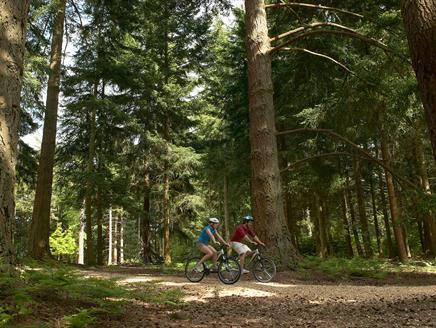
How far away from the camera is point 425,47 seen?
409cm

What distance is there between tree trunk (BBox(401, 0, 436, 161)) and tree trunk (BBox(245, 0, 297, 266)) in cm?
690

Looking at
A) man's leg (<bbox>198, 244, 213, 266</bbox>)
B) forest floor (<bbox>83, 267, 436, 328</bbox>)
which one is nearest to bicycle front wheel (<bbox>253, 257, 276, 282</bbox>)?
forest floor (<bbox>83, 267, 436, 328</bbox>)

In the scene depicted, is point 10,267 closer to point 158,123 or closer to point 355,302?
point 355,302

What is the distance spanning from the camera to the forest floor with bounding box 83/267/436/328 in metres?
5.23

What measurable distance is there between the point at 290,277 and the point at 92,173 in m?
10.3

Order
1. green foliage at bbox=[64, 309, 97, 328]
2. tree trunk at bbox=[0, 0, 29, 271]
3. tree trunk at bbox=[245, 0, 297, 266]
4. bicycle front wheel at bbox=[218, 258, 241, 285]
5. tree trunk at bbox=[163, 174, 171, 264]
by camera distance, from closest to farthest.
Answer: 1. green foliage at bbox=[64, 309, 97, 328]
2. tree trunk at bbox=[0, 0, 29, 271]
3. bicycle front wheel at bbox=[218, 258, 241, 285]
4. tree trunk at bbox=[245, 0, 297, 266]
5. tree trunk at bbox=[163, 174, 171, 264]

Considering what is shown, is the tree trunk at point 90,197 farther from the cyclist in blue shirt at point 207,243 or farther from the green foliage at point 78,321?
the green foliage at point 78,321

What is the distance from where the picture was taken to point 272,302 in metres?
6.91

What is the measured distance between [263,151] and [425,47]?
7.18 metres

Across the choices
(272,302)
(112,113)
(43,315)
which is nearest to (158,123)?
(112,113)

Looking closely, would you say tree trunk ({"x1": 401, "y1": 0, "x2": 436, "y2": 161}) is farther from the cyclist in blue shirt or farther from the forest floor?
the cyclist in blue shirt

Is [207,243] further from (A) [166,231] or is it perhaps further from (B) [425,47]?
(A) [166,231]

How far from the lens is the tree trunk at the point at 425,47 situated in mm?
4016

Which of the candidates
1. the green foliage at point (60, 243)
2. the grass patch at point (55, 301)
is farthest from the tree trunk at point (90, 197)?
the green foliage at point (60, 243)
